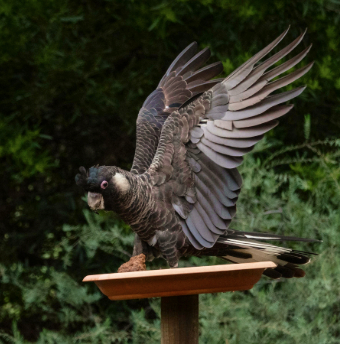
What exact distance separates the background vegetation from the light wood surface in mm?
1955

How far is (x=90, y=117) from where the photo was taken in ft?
16.3

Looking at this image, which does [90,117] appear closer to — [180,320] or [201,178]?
[201,178]

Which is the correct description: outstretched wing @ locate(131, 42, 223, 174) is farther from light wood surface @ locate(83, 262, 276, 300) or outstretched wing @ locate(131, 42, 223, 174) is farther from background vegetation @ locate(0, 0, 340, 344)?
background vegetation @ locate(0, 0, 340, 344)

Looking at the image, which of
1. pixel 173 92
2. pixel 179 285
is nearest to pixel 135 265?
pixel 179 285

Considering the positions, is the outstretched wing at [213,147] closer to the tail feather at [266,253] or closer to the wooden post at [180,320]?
the tail feather at [266,253]

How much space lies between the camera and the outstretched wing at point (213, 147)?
200 centimetres

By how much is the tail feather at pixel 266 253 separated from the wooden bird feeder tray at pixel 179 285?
14.3 inches

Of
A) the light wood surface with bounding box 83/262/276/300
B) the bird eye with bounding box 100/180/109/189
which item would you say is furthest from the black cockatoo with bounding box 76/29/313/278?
the light wood surface with bounding box 83/262/276/300

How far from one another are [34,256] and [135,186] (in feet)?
10.5

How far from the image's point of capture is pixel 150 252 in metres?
2.19

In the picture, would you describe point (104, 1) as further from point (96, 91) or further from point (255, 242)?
point (255, 242)

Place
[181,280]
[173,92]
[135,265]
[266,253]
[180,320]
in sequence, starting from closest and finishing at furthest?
[181,280]
[180,320]
[135,265]
[266,253]
[173,92]

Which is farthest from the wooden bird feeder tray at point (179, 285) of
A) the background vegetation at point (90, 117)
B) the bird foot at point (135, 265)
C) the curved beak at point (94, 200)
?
the background vegetation at point (90, 117)

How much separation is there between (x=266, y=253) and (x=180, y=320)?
1.75 ft
